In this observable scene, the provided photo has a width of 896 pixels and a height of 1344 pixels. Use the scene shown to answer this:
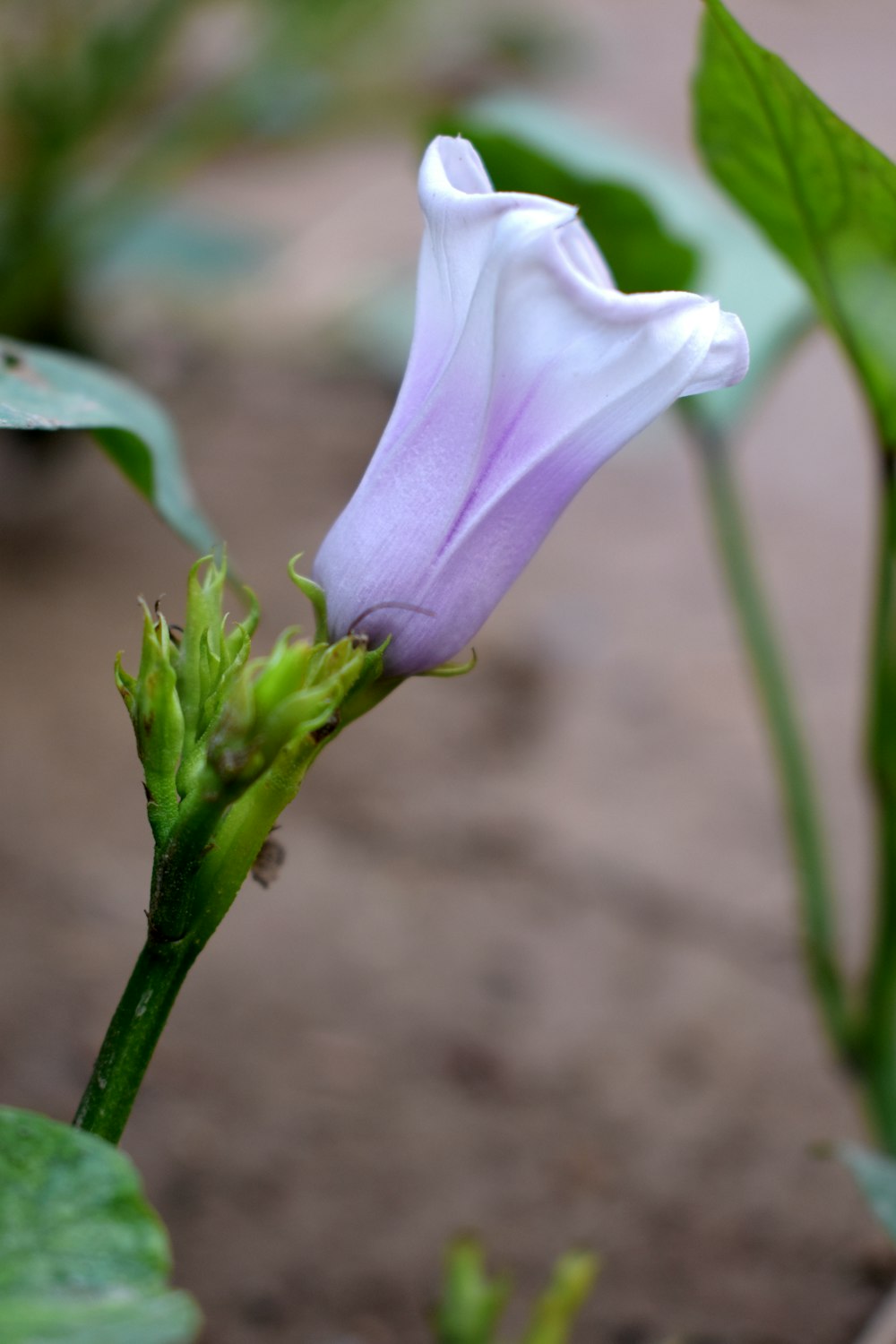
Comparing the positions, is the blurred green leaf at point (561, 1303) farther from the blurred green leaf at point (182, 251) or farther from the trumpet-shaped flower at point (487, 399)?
the blurred green leaf at point (182, 251)

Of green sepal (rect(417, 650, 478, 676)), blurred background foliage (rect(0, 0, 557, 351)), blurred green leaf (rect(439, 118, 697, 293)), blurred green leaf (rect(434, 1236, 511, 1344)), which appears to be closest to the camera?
green sepal (rect(417, 650, 478, 676))

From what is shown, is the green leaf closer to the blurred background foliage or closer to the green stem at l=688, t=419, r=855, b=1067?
the green stem at l=688, t=419, r=855, b=1067

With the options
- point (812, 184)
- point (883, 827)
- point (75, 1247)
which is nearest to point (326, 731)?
point (75, 1247)

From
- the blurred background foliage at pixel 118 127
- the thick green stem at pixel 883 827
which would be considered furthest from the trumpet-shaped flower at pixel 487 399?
the blurred background foliage at pixel 118 127

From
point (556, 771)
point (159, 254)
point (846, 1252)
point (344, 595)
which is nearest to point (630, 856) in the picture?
point (556, 771)

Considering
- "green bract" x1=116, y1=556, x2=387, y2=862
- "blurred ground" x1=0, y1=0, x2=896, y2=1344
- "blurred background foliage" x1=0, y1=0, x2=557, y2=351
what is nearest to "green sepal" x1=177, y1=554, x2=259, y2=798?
"green bract" x1=116, y1=556, x2=387, y2=862

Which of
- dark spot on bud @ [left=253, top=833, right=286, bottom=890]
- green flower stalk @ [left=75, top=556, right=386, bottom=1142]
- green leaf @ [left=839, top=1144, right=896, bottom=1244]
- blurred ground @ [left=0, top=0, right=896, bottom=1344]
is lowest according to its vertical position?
blurred ground @ [left=0, top=0, right=896, bottom=1344]

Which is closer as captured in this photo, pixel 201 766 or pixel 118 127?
pixel 201 766

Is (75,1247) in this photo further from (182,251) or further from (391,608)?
(182,251)

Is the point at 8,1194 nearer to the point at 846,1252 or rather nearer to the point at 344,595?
the point at 344,595
